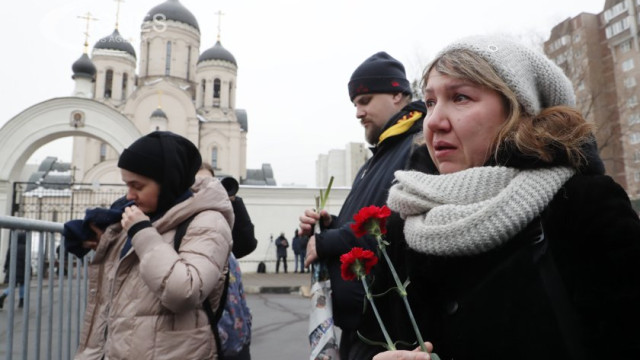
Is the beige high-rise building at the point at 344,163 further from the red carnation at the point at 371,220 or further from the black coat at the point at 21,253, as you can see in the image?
the red carnation at the point at 371,220

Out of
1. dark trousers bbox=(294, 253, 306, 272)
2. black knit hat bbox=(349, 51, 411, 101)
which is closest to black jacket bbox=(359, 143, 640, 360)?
black knit hat bbox=(349, 51, 411, 101)

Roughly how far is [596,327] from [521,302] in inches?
6.1

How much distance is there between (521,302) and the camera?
0.96 meters

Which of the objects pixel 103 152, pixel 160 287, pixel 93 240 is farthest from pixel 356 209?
pixel 103 152

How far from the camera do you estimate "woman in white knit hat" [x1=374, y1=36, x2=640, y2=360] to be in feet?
3.04

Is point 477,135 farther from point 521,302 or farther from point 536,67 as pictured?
point 521,302

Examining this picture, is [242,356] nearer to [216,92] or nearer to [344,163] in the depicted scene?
[216,92]

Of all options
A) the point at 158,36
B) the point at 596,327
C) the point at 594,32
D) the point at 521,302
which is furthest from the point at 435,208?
the point at 594,32

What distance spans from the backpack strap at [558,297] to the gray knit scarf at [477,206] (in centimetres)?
7

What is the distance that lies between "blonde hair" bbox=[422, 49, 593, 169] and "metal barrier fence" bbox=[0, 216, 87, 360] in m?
2.10

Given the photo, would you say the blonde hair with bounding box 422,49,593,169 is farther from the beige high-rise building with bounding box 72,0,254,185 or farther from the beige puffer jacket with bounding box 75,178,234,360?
the beige high-rise building with bounding box 72,0,254,185

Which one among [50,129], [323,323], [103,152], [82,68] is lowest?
[323,323]

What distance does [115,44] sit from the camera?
129 feet

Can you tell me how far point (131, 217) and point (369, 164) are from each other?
48.4 inches
